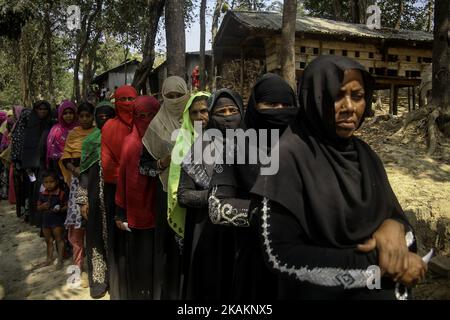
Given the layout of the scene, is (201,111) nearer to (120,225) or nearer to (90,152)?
(120,225)

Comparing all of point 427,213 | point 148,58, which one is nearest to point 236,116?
point 427,213

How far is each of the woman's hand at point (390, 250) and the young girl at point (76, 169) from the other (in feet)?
11.2

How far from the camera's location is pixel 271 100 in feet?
7.06

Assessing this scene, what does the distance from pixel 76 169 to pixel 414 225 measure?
3.70 metres

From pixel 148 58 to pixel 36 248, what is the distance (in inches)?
175

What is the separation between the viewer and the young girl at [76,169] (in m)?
4.18

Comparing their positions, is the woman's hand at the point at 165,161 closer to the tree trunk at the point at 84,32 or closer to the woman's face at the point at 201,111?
the woman's face at the point at 201,111

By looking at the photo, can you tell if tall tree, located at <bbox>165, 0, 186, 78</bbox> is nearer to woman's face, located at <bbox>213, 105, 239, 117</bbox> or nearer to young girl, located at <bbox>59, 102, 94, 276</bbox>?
young girl, located at <bbox>59, 102, 94, 276</bbox>

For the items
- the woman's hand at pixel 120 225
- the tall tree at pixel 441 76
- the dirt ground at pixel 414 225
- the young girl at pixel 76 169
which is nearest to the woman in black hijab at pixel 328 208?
the woman's hand at pixel 120 225

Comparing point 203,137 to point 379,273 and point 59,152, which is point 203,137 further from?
point 59,152

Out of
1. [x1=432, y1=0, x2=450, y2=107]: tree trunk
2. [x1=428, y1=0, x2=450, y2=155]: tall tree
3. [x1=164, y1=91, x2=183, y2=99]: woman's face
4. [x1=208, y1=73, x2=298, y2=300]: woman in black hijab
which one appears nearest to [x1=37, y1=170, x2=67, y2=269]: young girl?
[x1=164, y1=91, x2=183, y2=99]: woman's face

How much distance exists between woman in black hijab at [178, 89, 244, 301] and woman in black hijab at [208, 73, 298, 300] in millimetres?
221

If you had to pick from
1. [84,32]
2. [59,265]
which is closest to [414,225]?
[59,265]

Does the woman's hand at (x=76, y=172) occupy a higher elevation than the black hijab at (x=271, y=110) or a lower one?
lower
